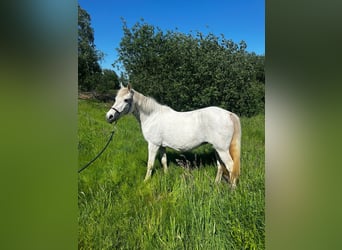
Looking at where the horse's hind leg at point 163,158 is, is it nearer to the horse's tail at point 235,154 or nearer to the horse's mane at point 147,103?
the horse's mane at point 147,103

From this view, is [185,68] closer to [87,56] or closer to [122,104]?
[122,104]

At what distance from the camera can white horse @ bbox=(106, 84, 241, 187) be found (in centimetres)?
141

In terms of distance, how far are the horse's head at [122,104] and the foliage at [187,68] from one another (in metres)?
0.04

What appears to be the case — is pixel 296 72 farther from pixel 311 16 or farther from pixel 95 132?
pixel 95 132

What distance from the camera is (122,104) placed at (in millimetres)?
1439

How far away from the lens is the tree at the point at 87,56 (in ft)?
4.63

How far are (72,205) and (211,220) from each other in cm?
60

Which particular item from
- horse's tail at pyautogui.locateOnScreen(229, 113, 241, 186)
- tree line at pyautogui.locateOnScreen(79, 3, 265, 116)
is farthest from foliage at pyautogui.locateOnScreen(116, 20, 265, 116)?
horse's tail at pyautogui.locateOnScreen(229, 113, 241, 186)

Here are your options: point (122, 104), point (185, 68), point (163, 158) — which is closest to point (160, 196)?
point (163, 158)

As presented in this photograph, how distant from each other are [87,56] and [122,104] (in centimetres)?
26

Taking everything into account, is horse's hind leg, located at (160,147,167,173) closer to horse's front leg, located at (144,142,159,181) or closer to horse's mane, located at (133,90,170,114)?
horse's front leg, located at (144,142,159,181)

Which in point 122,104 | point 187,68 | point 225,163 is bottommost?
point 225,163

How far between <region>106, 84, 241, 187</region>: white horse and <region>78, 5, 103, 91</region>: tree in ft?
0.45

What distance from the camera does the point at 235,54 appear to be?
1.40 meters
